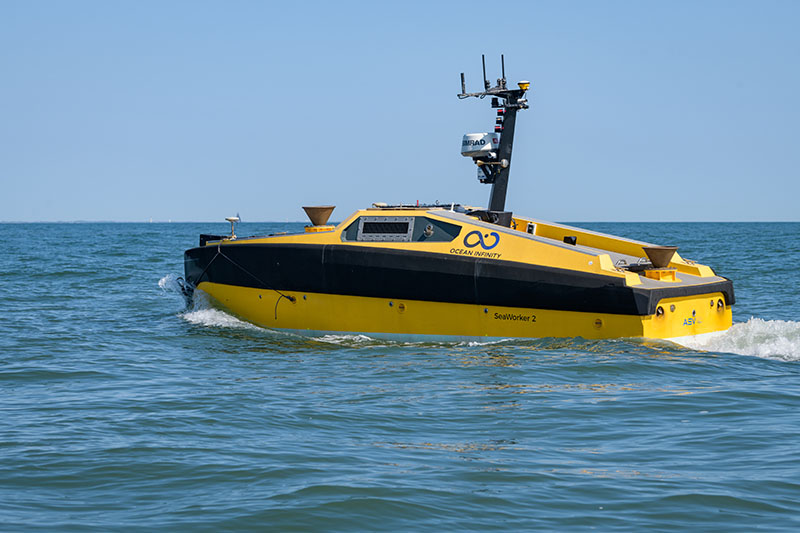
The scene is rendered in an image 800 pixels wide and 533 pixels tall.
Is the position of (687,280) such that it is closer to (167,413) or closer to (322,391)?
(322,391)

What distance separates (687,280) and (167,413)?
25.5 feet

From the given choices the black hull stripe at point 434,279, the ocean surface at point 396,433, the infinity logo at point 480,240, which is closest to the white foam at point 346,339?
the ocean surface at point 396,433

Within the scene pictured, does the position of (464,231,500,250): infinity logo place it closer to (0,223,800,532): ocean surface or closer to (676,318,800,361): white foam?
(0,223,800,532): ocean surface

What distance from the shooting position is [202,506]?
231 inches

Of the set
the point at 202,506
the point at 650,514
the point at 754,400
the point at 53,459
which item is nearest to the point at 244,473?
the point at 202,506

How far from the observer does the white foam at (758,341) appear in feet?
38.3

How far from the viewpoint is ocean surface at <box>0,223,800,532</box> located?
5738mm

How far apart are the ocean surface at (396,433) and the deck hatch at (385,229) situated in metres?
1.62

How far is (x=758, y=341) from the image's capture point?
12.2 meters

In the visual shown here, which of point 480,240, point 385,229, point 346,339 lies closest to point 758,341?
point 480,240

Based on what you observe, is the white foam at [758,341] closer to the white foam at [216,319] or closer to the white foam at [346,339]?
the white foam at [346,339]

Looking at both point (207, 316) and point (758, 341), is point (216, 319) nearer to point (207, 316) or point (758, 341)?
point (207, 316)

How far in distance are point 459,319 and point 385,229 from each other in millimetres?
1930

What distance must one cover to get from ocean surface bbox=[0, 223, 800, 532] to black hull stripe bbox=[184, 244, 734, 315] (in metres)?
0.63
